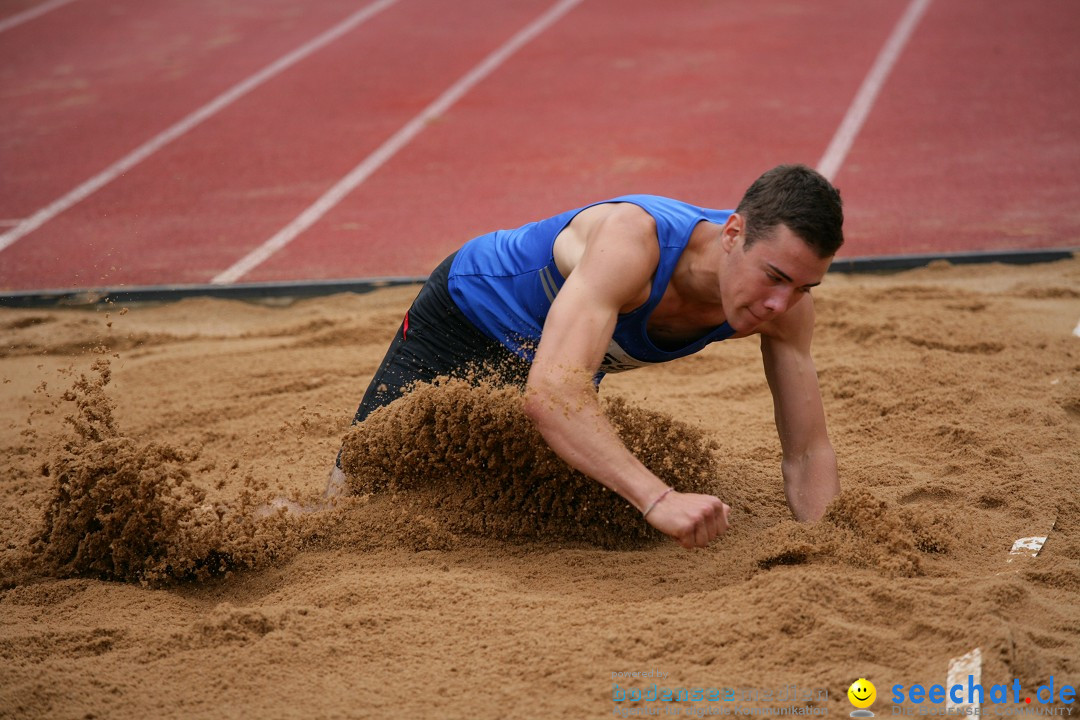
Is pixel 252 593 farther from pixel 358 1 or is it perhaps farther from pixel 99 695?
pixel 358 1

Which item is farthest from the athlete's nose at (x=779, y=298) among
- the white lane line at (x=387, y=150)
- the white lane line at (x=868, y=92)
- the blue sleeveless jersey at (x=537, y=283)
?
the white lane line at (x=868, y=92)

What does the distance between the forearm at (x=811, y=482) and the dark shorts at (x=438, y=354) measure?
2.73 ft

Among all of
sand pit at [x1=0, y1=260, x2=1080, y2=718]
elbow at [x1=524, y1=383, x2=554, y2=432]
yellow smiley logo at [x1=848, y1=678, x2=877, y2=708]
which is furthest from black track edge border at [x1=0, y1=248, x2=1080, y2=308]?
yellow smiley logo at [x1=848, y1=678, x2=877, y2=708]

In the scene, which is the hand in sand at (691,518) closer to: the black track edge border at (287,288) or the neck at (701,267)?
the neck at (701,267)

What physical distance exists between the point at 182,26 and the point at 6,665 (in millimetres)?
9779

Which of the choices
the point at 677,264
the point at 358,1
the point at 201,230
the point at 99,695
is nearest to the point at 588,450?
the point at 677,264

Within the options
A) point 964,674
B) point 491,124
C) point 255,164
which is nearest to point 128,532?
point 964,674

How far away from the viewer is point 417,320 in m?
3.17

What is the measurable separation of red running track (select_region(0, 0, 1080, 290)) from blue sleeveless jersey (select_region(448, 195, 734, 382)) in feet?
8.42

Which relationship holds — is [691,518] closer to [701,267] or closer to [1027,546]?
[701,267]

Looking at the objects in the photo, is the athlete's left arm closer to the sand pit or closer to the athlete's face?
the sand pit

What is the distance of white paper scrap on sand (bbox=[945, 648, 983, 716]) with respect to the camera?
6.23 ft

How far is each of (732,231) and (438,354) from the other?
102cm

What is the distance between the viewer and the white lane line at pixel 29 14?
34.8ft
